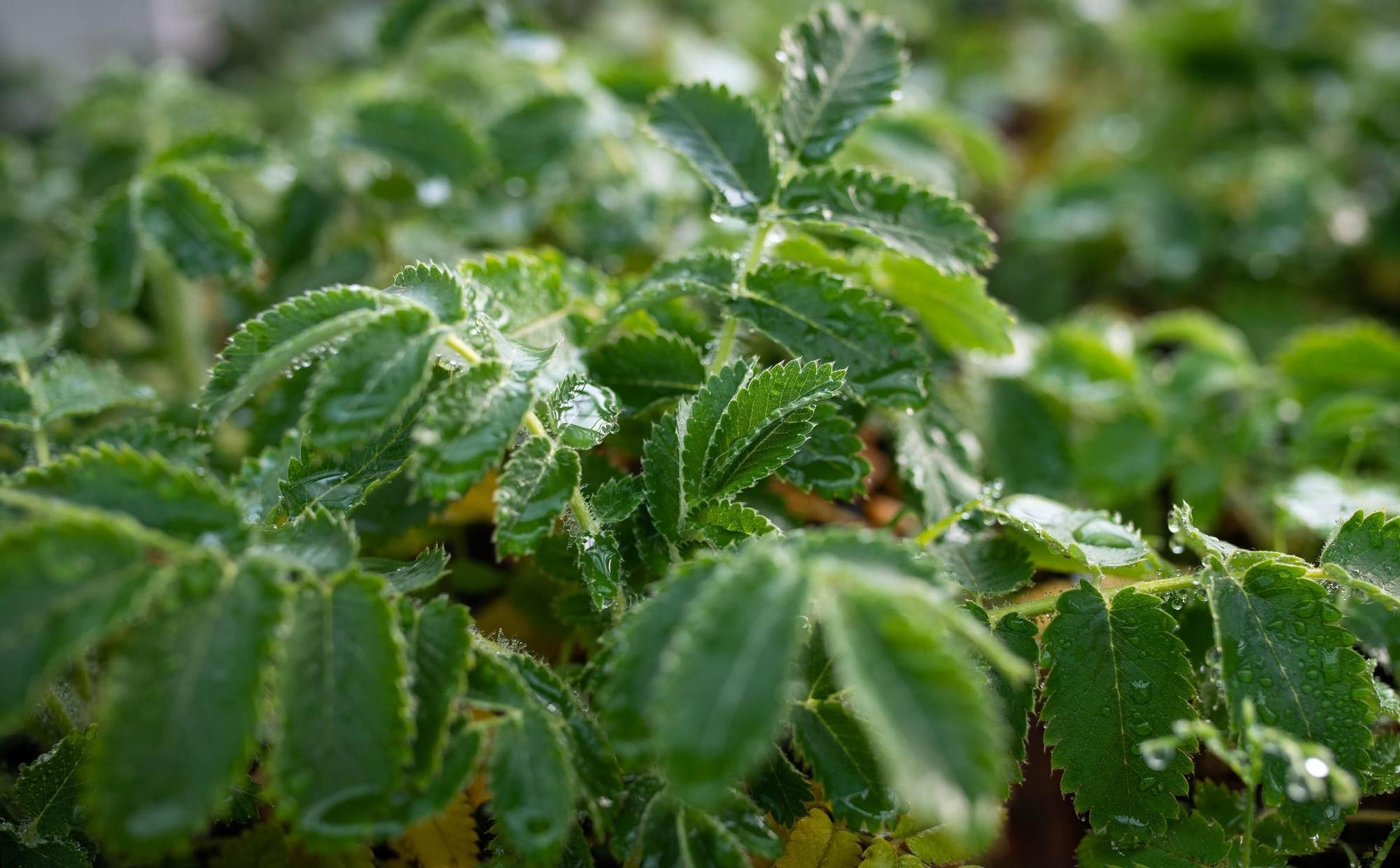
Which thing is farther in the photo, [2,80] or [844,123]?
[2,80]

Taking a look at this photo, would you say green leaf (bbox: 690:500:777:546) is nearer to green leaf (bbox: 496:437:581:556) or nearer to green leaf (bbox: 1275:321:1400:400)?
green leaf (bbox: 496:437:581:556)

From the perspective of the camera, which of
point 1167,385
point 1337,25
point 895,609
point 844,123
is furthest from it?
point 1337,25

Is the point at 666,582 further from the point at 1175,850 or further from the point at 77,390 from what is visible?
the point at 77,390

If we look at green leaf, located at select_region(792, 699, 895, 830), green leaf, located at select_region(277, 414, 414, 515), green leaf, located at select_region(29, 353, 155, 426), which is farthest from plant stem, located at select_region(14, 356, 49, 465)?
green leaf, located at select_region(792, 699, 895, 830)

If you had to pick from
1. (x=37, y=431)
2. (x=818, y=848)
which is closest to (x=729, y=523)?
(x=818, y=848)

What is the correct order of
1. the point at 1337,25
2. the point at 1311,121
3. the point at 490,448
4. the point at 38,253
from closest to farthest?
the point at 490,448
the point at 38,253
the point at 1311,121
the point at 1337,25

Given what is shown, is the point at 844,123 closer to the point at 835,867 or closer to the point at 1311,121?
the point at 835,867

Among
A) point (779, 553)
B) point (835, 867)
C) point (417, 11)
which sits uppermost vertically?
point (417, 11)

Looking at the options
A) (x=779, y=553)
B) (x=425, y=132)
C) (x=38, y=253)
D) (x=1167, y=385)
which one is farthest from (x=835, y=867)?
(x=38, y=253)
